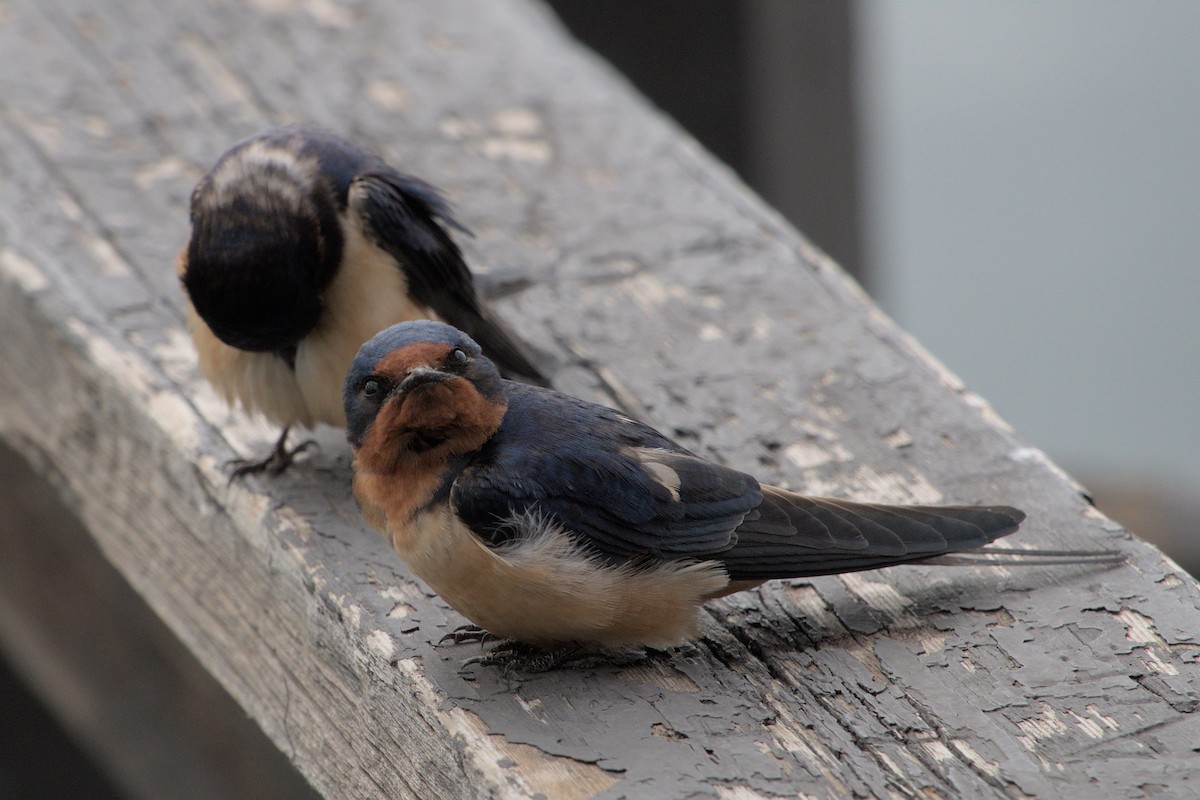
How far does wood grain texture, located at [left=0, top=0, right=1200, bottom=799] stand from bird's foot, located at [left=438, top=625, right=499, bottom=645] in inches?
1.7

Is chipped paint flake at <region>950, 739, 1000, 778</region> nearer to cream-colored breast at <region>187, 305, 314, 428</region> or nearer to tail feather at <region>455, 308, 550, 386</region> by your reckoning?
tail feather at <region>455, 308, 550, 386</region>

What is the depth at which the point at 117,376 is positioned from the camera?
2.50 meters

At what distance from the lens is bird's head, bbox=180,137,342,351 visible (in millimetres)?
2506

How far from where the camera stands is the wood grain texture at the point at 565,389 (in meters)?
1.73

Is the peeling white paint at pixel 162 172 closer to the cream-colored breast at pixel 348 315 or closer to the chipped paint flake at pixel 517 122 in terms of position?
the cream-colored breast at pixel 348 315

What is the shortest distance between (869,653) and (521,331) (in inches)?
42.8

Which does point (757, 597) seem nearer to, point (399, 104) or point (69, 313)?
point (69, 313)

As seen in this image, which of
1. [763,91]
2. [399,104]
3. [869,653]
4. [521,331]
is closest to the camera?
[869,653]

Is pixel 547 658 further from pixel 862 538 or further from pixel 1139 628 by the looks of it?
pixel 1139 628

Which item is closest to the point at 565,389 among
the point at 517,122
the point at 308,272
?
the point at 308,272

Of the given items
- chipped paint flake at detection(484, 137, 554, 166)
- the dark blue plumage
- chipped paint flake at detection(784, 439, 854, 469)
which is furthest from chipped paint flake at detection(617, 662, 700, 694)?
chipped paint flake at detection(484, 137, 554, 166)

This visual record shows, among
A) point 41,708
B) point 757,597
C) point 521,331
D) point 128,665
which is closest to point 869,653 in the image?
point 757,597

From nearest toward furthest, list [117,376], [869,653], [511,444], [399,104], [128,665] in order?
[869,653] < [511,444] < [117,376] < [128,665] < [399,104]

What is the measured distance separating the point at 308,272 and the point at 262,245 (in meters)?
0.11
